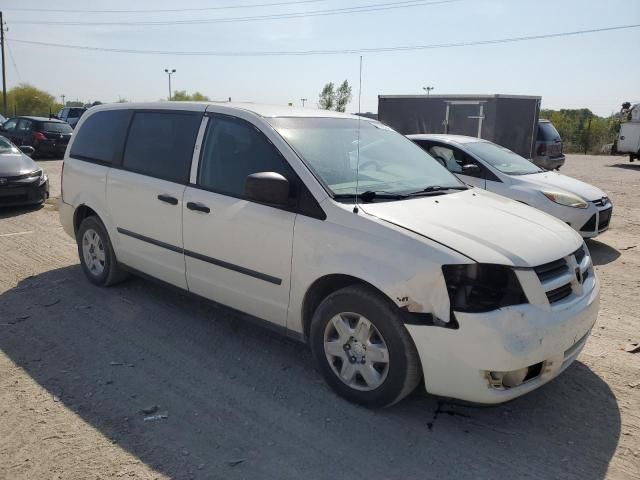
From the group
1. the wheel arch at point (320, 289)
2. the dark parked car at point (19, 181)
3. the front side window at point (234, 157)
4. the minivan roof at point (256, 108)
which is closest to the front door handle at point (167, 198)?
the front side window at point (234, 157)

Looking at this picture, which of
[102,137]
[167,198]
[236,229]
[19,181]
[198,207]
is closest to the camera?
[236,229]

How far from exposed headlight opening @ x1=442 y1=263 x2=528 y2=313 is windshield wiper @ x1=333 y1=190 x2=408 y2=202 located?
2.73ft

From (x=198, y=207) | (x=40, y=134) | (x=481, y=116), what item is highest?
(x=481, y=116)

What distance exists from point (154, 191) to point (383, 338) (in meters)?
2.42

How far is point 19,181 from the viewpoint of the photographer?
909 centimetres

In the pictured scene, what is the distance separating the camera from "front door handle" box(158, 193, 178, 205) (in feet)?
14.2

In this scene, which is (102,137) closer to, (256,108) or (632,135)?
(256,108)

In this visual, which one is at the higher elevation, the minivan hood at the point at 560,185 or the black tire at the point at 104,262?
the minivan hood at the point at 560,185

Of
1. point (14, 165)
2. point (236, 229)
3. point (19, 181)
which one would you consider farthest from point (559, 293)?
point (14, 165)

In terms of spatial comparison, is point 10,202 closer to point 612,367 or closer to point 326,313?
point 326,313

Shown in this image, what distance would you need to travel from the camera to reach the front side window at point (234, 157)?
382cm

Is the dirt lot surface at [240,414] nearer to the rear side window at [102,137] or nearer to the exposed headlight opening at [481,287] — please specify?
the exposed headlight opening at [481,287]

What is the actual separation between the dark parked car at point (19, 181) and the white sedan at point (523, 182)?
645cm

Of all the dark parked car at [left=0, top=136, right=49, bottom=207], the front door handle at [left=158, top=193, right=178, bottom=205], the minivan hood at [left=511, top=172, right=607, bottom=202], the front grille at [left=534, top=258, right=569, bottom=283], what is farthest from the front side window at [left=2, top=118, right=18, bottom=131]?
the front grille at [left=534, top=258, right=569, bottom=283]
